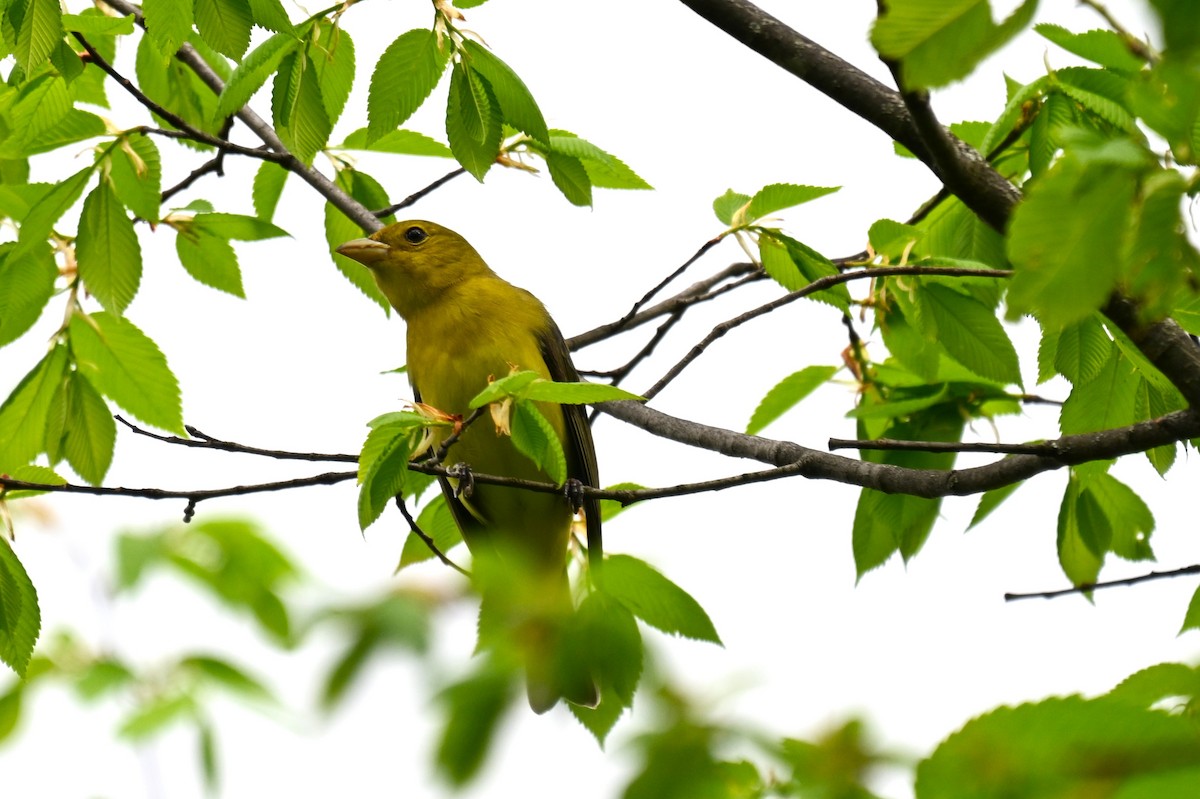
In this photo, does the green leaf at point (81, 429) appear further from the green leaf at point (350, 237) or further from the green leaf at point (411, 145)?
the green leaf at point (350, 237)

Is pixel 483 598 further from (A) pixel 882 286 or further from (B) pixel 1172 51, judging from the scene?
(A) pixel 882 286

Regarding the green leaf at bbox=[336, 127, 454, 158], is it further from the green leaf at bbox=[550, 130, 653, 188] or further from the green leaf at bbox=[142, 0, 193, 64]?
the green leaf at bbox=[142, 0, 193, 64]

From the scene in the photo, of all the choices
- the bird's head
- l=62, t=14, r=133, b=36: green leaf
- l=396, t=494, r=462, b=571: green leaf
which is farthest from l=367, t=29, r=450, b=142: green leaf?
the bird's head

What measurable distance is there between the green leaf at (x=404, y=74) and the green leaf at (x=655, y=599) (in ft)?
4.79

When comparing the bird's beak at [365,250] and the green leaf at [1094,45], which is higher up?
the bird's beak at [365,250]

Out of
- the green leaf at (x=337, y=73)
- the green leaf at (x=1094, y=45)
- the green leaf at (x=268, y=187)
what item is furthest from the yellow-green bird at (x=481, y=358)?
the green leaf at (x=1094, y=45)

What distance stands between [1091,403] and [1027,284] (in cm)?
221

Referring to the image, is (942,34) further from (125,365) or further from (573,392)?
(125,365)

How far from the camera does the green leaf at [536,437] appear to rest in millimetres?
3365

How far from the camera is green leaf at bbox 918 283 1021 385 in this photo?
398cm

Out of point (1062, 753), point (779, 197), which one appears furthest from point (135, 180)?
point (1062, 753)

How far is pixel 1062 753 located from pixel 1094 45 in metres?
2.68

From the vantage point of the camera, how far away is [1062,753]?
139 cm

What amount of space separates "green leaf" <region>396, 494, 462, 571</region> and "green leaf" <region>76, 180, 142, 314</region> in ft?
3.98
